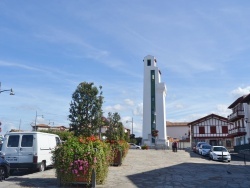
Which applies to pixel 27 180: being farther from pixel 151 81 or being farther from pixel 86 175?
pixel 151 81

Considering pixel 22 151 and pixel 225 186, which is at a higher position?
pixel 22 151

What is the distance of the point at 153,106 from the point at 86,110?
30.5 meters

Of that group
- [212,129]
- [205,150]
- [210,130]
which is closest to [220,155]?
[205,150]

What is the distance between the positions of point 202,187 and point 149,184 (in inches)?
75.4

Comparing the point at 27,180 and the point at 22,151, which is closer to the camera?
the point at 27,180

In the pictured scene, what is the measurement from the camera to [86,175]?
9.62 meters

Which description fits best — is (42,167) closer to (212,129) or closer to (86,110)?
(86,110)

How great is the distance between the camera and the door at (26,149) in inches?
551

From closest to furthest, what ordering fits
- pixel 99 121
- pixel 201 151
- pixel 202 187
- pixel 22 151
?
1. pixel 202 187
2. pixel 22 151
3. pixel 201 151
4. pixel 99 121

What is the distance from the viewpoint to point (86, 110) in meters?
42.6

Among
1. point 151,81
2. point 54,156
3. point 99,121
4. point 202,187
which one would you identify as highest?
point 151,81

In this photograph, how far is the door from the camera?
1400cm

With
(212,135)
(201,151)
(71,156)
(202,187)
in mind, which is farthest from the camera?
(212,135)

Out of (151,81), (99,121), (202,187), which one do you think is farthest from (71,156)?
(151,81)
